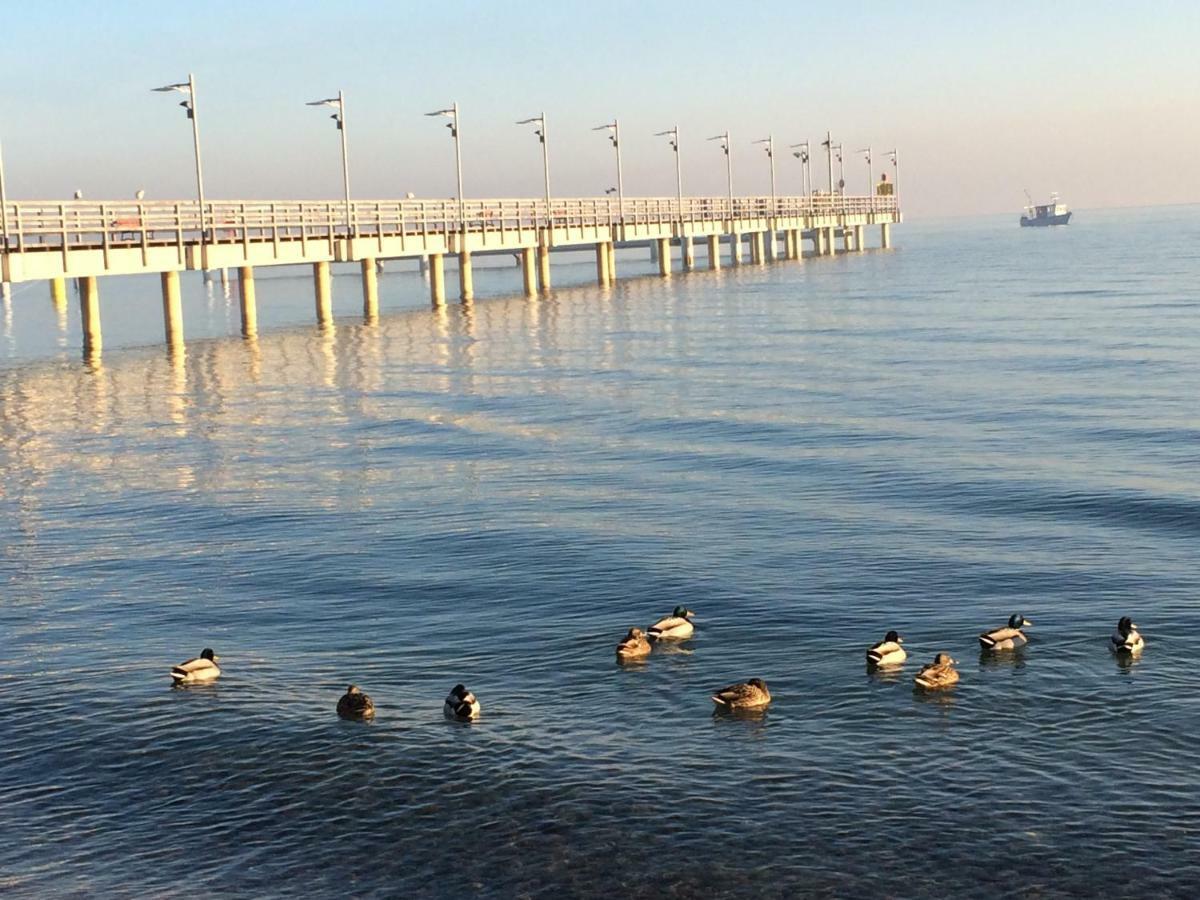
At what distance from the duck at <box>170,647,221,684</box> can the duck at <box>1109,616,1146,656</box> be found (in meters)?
9.50

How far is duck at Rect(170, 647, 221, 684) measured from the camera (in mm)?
16375

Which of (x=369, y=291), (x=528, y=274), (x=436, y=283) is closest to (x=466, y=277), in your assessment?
(x=436, y=283)

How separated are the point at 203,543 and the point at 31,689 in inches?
281

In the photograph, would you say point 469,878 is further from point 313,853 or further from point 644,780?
Result: point 644,780

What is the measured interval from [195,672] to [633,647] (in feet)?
15.2

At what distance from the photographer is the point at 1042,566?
20.4 meters

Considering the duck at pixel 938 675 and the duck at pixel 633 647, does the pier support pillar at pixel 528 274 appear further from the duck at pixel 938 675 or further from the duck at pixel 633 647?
the duck at pixel 938 675

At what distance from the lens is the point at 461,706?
1496 cm

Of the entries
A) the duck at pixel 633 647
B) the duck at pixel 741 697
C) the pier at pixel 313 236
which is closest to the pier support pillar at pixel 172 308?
the pier at pixel 313 236

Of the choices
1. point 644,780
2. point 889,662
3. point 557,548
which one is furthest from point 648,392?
point 644,780

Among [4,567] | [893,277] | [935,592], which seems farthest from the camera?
[893,277]

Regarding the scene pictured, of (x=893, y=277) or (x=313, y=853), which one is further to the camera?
(x=893, y=277)

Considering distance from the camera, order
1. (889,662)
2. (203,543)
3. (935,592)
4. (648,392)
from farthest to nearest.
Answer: (648,392) → (203,543) → (935,592) → (889,662)

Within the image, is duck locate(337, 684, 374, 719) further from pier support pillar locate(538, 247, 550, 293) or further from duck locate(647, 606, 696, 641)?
pier support pillar locate(538, 247, 550, 293)
